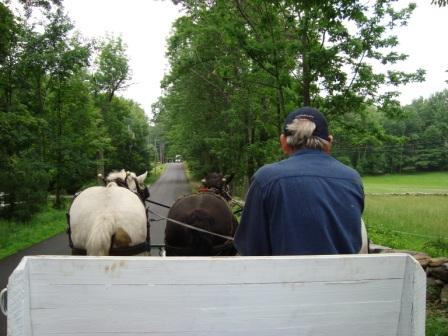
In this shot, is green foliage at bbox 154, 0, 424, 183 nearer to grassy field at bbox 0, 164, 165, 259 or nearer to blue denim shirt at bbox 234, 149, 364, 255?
blue denim shirt at bbox 234, 149, 364, 255

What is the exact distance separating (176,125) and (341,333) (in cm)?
3468

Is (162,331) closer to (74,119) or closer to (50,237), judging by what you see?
(50,237)

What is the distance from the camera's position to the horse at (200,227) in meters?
5.58

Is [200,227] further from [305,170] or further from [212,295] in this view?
[212,295]

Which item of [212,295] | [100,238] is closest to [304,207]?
[212,295]

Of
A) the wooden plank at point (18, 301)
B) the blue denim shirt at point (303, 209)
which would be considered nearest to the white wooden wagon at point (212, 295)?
the wooden plank at point (18, 301)

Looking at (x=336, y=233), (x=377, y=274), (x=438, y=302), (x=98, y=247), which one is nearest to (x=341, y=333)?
(x=377, y=274)

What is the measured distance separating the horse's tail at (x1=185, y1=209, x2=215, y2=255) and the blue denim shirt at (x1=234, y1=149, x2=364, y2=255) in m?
2.98

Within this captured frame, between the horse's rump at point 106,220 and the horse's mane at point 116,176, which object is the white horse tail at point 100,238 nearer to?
the horse's rump at point 106,220

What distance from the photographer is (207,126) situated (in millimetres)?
29938

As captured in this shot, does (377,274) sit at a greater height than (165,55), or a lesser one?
lesser

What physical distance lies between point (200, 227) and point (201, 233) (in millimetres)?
74

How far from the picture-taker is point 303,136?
2.68 meters

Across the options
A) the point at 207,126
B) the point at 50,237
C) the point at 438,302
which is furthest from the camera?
the point at 207,126
